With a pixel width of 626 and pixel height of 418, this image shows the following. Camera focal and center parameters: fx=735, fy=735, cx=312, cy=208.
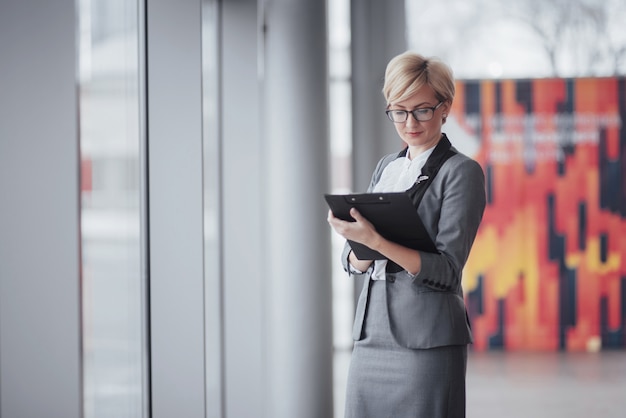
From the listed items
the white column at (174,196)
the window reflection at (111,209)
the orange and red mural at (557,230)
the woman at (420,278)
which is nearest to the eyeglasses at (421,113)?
the woman at (420,278)

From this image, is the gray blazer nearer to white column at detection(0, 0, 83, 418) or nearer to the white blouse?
the white blouse

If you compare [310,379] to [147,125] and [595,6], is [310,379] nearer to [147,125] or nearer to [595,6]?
[147,125]

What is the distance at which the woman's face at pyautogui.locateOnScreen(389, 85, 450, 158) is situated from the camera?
7.07ft

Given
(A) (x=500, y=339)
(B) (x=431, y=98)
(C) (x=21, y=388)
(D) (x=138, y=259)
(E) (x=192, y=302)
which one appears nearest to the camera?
(C) (x=21, y=388)

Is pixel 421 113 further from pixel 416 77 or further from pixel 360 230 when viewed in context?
pixel 360 230

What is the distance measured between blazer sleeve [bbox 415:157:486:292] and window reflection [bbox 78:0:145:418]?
97 cm

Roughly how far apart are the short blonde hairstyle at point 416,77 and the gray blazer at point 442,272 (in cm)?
22

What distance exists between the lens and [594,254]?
7039 millimetres

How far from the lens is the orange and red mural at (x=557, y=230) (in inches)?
276

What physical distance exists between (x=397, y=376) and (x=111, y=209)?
109 centimetres

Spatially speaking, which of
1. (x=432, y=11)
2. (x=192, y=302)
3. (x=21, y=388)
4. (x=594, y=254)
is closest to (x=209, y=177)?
(x=192, y=302)

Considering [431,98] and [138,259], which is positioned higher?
[431,98]

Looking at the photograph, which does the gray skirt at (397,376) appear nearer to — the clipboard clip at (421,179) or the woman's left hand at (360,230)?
the woman's left hand at (360,230)

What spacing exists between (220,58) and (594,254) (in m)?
4.45
